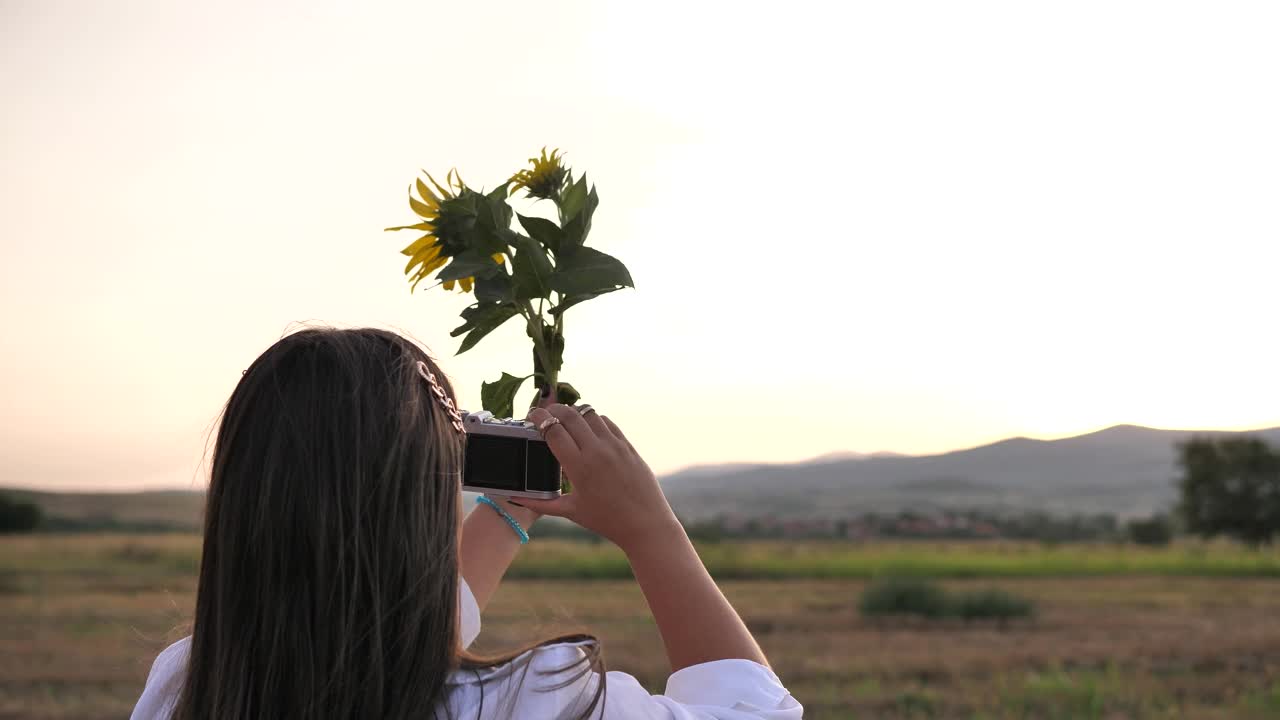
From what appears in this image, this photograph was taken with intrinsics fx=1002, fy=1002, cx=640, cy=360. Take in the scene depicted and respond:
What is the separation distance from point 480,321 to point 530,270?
4.6 inches

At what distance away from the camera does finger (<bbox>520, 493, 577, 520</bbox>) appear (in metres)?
1.17

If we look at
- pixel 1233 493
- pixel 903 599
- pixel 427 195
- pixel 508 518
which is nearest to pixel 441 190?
pixel 427 195

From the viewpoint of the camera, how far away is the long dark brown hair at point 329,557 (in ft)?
3.14

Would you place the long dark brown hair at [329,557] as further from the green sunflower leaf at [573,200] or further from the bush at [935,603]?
the bush at [935,603]

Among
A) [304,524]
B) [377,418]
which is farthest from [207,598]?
[377,418]

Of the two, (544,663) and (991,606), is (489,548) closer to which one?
(544,663)

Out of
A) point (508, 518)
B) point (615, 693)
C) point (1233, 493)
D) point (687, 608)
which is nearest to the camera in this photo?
point (615, 693)

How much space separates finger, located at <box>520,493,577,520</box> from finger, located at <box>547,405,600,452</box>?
88mm

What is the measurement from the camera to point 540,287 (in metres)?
1.48

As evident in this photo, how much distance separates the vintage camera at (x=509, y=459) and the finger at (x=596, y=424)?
0.41 feet

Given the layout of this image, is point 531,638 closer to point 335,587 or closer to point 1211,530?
point 335,587

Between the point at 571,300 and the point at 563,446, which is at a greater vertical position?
the point at 571,300

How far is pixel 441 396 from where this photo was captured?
105cm

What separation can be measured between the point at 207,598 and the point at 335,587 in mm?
154
